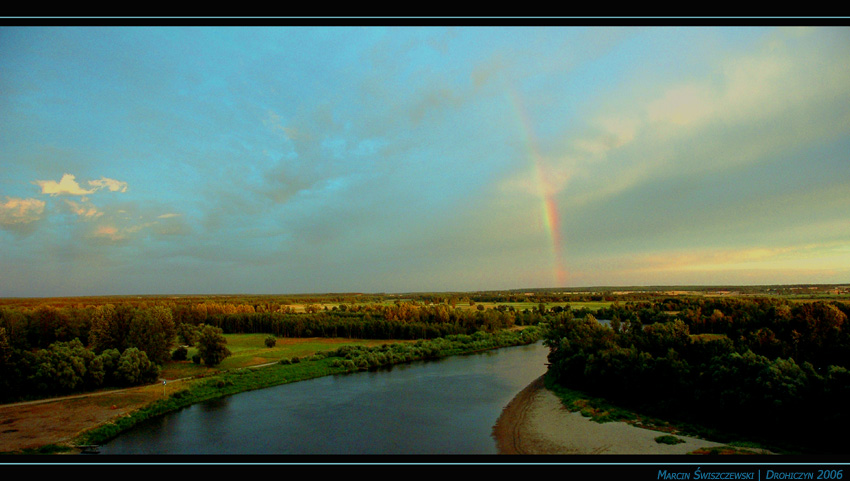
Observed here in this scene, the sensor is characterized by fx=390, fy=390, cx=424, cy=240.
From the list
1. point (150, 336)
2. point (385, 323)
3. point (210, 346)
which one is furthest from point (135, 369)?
point (385, 323)

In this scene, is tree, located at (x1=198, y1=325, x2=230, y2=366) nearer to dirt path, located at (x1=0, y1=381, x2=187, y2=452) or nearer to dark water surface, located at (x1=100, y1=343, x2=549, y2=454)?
dirt path, located at (x1=0, y1=381, x2=187, y2=452)

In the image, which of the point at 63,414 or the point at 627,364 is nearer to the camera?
the point at 63,414

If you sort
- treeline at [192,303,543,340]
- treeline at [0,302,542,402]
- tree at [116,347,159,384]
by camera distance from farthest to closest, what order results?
treeline at [192,303,543,340], tree at [116,347,159,384], treeline at [0,302,542,402]

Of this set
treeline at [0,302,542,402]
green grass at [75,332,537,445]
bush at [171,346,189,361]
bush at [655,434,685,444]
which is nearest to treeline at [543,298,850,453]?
bush at [655,434,685,444]

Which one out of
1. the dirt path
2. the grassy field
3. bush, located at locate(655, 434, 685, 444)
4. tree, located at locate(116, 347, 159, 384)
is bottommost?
the grassy field

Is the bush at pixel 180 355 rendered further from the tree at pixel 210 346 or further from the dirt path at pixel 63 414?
the dirt path at pixel 63 414

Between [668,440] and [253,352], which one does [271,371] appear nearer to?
[253,352]
